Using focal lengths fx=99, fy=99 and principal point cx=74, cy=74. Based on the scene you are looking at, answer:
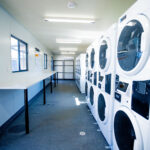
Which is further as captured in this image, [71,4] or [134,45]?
[71,4]

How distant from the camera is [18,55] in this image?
287 centimetres

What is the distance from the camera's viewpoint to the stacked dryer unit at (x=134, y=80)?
0.79 metres

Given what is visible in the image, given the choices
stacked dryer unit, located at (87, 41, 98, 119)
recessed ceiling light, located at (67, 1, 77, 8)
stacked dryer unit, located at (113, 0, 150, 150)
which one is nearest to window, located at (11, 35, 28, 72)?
recessed ceiling light, located at (67, 1, 77, 8)

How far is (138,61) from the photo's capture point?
0.86 m

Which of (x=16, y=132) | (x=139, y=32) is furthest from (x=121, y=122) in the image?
(x=16, y=132)

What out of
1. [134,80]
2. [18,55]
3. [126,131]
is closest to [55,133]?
[126,131]

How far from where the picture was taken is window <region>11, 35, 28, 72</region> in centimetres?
260

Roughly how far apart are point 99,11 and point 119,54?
4.73 feet

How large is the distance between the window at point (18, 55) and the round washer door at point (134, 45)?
8.46 ft

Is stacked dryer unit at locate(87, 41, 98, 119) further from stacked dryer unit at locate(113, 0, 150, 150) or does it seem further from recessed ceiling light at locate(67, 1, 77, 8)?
stacked dryer unit at locate(113, 0, 150, 150)

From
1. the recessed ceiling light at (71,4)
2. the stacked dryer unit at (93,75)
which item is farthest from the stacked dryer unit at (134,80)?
the recessed ceiling light at (71,4)

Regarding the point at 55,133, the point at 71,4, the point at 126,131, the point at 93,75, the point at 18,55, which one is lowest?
the point at 55,133

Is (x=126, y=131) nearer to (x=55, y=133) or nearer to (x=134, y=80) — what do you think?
(x=134, y=80)

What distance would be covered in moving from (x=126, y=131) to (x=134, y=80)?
0.61 meters
